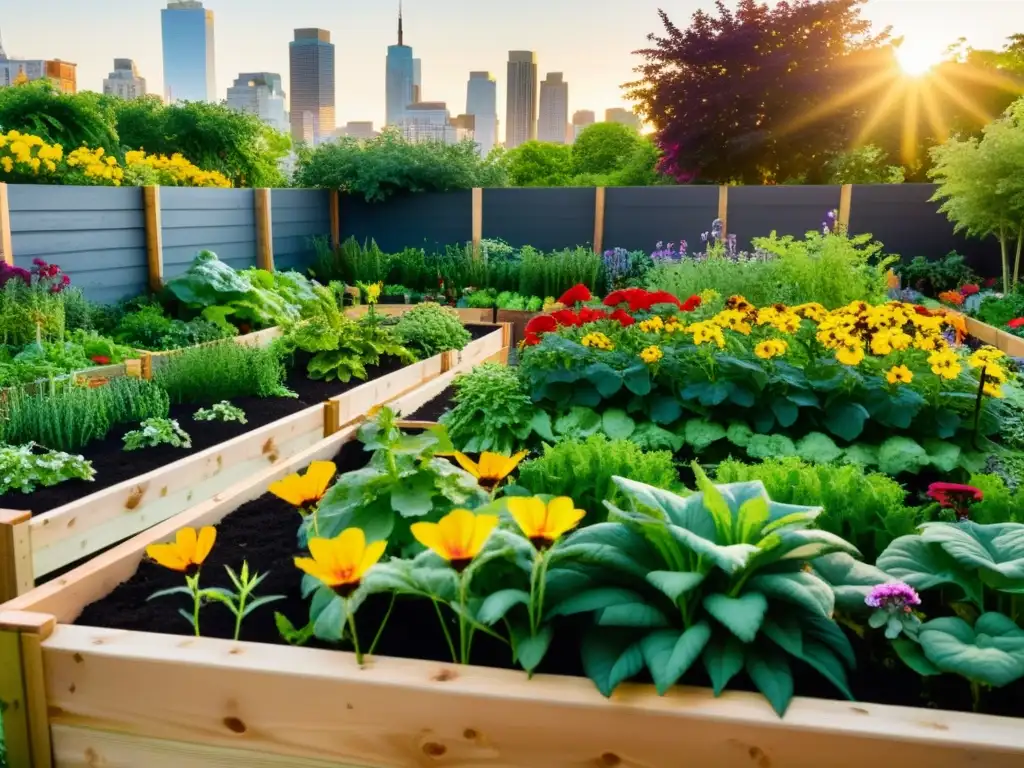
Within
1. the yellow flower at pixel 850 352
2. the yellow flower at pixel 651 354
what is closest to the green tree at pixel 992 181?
the yellow flower at pixel 850 352

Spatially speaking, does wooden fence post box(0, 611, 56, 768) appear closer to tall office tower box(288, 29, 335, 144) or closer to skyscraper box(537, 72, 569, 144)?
tall office tower box(288, 29, 335, 144)

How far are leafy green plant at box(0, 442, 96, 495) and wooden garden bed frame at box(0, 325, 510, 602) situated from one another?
0.21 meters

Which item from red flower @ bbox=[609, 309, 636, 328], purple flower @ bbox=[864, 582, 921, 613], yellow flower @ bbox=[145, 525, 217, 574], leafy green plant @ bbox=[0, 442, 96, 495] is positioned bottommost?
leafy green plant @ bbox=[0, 442, 96, 495]

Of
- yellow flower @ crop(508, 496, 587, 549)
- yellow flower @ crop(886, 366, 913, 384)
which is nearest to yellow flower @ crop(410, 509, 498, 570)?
yellow flower @ crop(508, 496, 587, 549)

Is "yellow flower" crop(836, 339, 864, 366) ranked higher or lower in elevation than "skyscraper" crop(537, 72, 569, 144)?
lower

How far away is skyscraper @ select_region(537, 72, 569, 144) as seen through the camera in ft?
364

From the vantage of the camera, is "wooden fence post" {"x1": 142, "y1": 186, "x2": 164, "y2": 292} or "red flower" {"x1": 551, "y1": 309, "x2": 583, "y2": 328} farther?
"wooden fence post" {"x1": 142, "y1": 186, "x2": 164, "y2": 292}

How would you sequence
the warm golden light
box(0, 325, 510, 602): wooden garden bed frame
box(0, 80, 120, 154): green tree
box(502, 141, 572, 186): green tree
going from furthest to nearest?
1. box(502, 141, 572, 186): green tree
2. the warm golden light
3. box(0, 80, 120, 154): green tree
4. box(0, 325, 510, 602): wooden garden bed frame

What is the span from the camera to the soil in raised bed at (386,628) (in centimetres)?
162

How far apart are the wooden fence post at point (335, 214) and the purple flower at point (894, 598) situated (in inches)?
367

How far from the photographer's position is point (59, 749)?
1.72m

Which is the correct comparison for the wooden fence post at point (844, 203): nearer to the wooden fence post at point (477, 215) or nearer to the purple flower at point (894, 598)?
the wooden fence post at point (477, 215)

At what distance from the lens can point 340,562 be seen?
149 centimetres

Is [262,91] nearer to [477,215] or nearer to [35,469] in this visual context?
[477,215]
